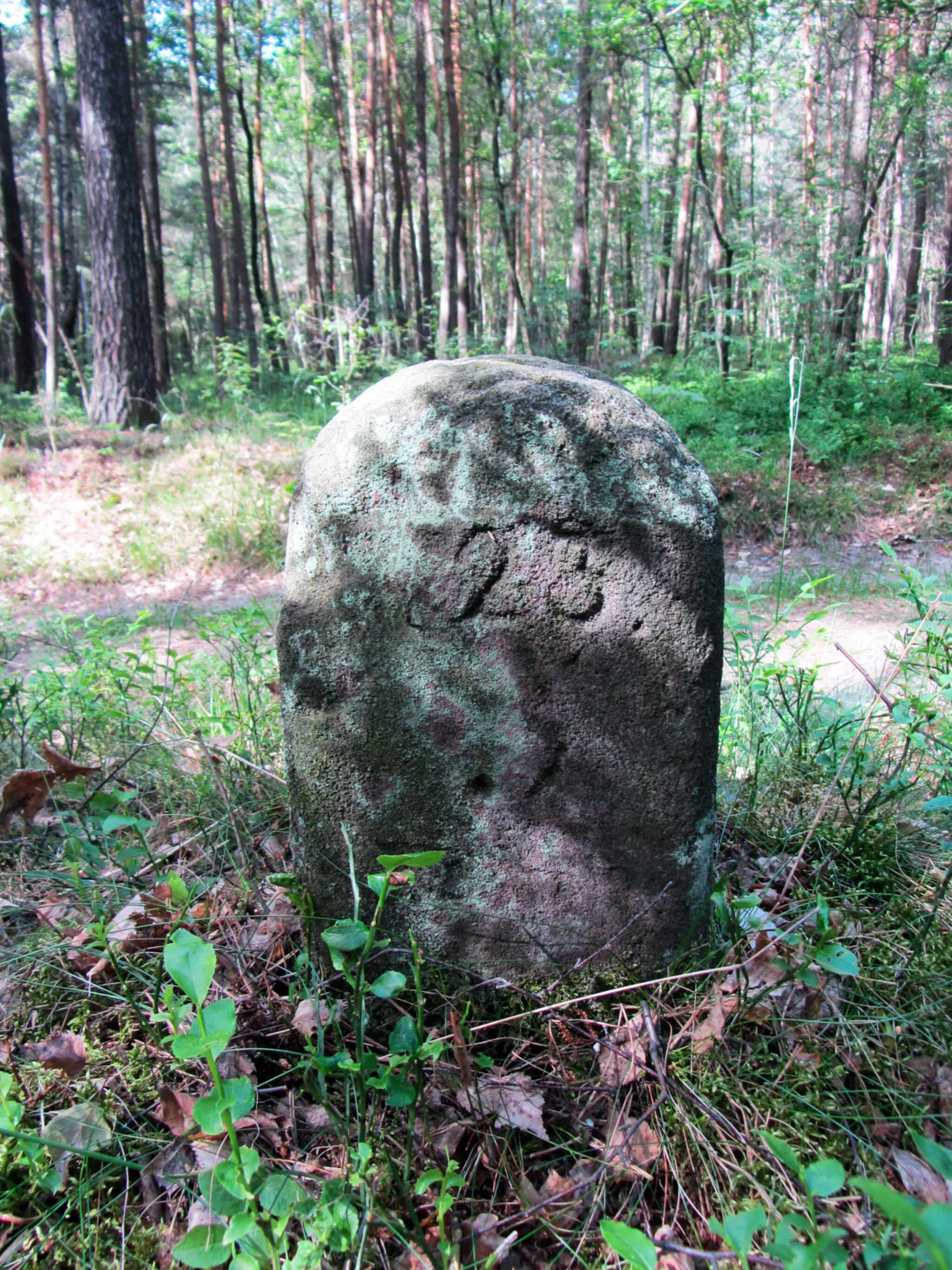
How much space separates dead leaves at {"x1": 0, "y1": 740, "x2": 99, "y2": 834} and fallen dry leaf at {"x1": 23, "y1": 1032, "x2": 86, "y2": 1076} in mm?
863

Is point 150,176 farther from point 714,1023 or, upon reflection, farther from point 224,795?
point 714,1023

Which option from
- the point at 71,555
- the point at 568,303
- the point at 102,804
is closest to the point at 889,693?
the point at 102,804

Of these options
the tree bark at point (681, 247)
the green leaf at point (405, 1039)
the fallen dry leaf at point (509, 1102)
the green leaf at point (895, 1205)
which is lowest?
the fallen dry leaf at point (509, 1102)

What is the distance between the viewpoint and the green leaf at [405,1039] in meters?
1.27

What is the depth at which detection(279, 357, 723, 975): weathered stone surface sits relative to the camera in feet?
5.00

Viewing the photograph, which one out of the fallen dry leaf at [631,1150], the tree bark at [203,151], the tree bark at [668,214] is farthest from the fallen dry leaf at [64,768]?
the tree bark at [668,214]

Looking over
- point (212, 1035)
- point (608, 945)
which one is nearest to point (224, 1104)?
point (212, 1035)

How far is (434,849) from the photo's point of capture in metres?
1.62

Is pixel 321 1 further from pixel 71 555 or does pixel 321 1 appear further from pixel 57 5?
pixel 71 555

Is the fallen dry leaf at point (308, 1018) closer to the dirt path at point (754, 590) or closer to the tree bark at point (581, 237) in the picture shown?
the dirt path at point (754, 590)

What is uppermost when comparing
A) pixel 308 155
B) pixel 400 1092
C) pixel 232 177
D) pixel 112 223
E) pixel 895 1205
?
pixel 308 155

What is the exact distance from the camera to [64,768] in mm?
2281

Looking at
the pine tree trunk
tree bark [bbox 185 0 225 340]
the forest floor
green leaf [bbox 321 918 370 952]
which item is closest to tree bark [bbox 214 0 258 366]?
tree bark [bbox 185 0 225 340]

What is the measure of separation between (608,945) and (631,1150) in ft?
1.20
